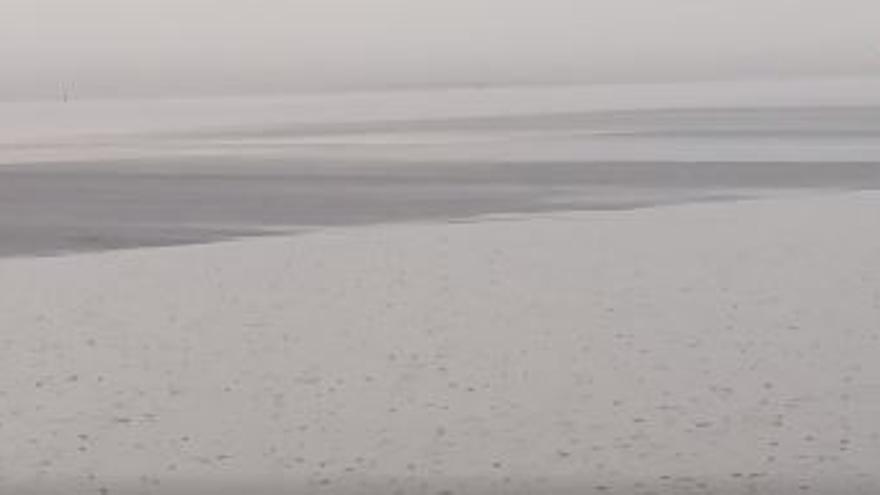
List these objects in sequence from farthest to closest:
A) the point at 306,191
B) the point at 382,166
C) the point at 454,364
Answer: the point at 382,166 → the point at 306,191 → the point at 454,364

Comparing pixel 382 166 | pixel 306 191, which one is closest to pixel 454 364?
pixel 306 191

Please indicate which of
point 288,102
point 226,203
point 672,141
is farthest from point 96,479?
point 288,102

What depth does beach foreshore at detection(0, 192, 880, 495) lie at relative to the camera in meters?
6.85

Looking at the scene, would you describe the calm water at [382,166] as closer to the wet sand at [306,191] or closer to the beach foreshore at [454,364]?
the wet sand at [306,191]

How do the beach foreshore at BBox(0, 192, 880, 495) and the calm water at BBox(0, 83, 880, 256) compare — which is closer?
the beach foreshore at BBox(0, 192, 880, 495)

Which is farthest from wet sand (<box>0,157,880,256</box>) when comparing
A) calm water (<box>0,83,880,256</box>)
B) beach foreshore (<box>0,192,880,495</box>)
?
beach foreshore (<box>0,192,880,495</box>)

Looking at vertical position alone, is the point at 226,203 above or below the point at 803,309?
above

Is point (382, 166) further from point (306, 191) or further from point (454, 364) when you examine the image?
point (454, 364)

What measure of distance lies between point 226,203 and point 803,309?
27.0ft

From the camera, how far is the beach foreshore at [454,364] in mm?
6852

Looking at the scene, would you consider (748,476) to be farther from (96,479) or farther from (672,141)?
(672,141)

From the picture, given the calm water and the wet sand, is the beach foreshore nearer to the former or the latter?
the wet sand

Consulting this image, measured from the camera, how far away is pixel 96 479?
6.69 metres

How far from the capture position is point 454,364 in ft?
29.9
